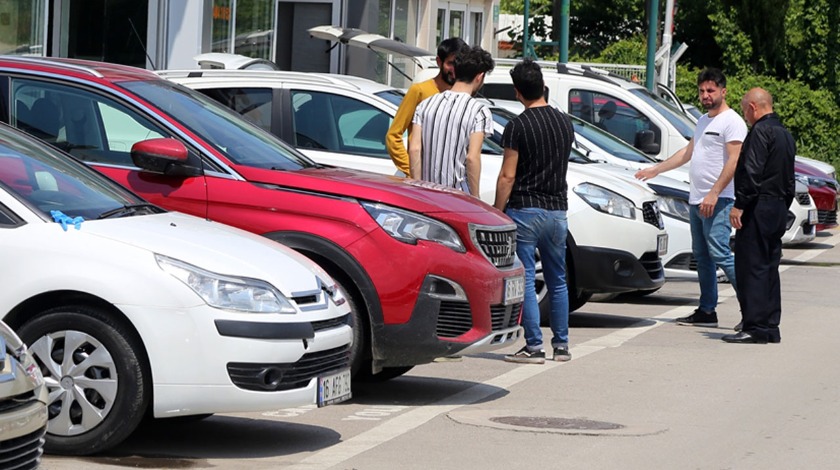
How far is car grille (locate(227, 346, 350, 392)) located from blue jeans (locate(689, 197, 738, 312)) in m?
5.64

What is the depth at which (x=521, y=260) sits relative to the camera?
9.81 meters

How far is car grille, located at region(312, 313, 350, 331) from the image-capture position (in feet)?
22.5

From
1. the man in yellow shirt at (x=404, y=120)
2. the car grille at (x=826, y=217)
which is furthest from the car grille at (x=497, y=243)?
the car grille at (x=826, y=217)

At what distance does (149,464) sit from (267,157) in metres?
2.49

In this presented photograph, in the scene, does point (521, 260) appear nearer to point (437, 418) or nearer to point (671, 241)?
point (437, 418)

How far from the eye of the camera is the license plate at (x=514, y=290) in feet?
27.9

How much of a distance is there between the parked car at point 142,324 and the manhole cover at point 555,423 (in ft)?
4.73

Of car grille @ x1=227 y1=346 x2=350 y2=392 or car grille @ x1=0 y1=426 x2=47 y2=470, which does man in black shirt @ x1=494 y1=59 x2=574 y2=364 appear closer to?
car grille @ x1=227 y1=346 x2=350 y2=392

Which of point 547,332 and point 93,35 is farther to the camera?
point 93,35

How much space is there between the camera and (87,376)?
6.64 m

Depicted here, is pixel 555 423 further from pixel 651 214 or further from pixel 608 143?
pixel 608 143

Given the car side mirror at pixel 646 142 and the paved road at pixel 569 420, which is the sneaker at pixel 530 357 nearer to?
the paved road at pixel 569 420

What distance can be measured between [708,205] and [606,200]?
0.79 m

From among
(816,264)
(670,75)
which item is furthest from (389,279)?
(670,75)
